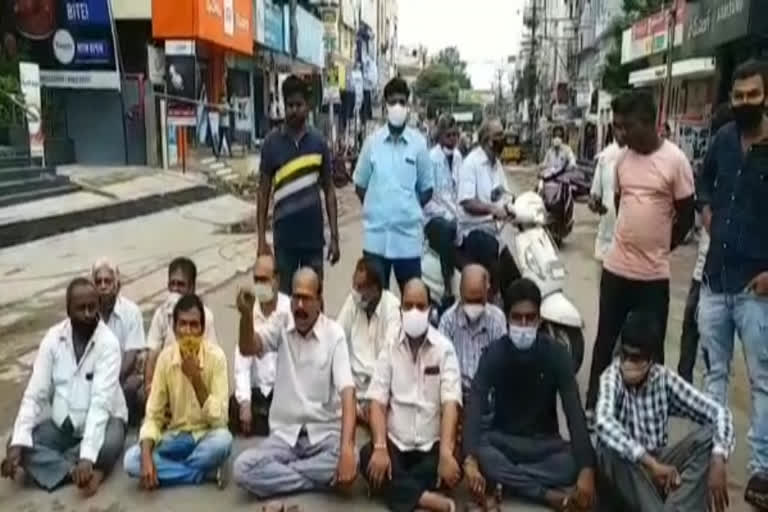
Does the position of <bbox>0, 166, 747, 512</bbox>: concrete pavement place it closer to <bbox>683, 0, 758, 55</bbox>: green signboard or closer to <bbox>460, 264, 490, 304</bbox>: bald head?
<bbox>460, 264, 490, 304</bbox>: bald head

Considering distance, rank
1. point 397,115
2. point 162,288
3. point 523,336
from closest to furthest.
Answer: point 523,336, point 397,115, point 162,288

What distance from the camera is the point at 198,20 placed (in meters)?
21.2

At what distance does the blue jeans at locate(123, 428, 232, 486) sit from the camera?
4727mm

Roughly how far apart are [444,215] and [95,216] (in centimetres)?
866

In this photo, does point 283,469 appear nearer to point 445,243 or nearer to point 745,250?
point 745,250

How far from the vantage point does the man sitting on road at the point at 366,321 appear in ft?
17.5

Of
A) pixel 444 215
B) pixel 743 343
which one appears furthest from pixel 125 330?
pixel 743 343

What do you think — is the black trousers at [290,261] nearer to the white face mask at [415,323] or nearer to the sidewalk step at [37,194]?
the white face mask at [415,323]

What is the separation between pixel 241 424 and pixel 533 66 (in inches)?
2643

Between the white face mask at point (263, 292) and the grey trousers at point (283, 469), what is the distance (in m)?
0.74

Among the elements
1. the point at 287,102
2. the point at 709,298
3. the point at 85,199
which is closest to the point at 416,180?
the point at 287,102

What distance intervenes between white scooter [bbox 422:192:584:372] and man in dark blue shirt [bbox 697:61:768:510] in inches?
52.8

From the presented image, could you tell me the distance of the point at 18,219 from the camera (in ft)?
41.0

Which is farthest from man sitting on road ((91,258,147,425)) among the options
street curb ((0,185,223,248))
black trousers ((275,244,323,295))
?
street curb ((0,185,223,248))
